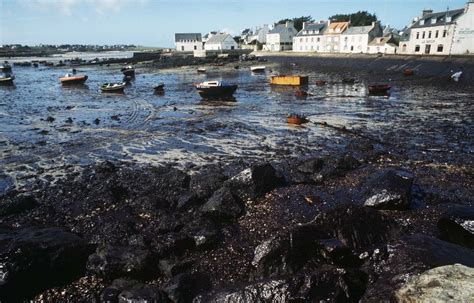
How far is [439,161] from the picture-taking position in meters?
16.4

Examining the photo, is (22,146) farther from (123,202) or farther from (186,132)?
(123,202)

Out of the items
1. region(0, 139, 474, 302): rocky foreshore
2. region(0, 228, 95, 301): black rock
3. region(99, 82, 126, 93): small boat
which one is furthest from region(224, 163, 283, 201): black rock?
region(99, 82, 126, 93): small boat

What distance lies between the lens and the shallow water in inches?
731

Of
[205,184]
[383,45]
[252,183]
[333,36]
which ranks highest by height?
[333,36]

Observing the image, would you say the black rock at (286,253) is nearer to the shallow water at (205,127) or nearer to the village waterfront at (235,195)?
the village waterfront at (235,195)

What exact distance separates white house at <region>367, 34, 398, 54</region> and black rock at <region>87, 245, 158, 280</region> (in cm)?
8439

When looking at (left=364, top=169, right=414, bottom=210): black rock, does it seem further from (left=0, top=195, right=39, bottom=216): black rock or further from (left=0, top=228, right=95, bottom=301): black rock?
(left=0, top=195, right=39, bottom=216): black rock

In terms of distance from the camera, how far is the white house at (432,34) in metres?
61.4

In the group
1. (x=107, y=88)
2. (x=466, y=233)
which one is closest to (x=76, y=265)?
(x=466, y=233)

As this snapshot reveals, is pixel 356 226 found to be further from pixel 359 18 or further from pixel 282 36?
pixel 359 18

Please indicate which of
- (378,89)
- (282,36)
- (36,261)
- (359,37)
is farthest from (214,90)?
(282,36)

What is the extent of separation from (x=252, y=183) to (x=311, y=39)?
102 meters

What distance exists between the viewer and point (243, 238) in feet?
33.4

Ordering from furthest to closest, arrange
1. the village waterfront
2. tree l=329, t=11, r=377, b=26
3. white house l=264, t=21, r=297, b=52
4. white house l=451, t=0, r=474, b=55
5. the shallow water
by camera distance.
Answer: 1. white house l=264, t=21, r=297, b=52
2. tree l=329, t=11, r=377, b=26
3. white house l=451, t=0, r=474, b=55
4. the shallow water
5. the village waterfront
